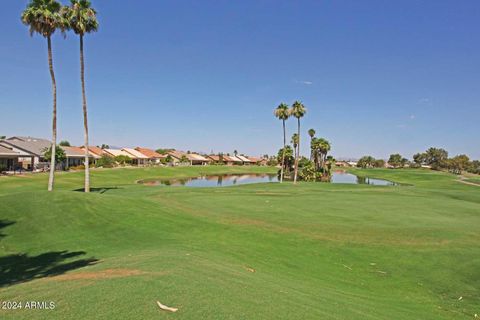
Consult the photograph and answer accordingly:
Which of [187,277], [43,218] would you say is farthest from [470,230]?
[43,218]

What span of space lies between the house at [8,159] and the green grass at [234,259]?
50769 mm

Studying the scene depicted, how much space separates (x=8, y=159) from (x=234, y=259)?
72944 millimetres

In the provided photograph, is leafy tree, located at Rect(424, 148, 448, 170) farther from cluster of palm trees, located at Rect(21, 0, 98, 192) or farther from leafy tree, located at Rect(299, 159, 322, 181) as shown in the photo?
cluster of palm trees, located at Rect(21, 0, 98, 192)

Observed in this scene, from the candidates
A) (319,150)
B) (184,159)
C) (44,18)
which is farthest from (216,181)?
(184,159)

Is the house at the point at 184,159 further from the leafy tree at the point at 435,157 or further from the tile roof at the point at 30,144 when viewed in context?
the leafy tree at the point at 435,157

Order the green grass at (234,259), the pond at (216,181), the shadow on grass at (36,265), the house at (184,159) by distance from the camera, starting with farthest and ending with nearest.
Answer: the house at (184,159), the pond at (216,181), the shadow on grass at (36,265), the green grass at (234,259)

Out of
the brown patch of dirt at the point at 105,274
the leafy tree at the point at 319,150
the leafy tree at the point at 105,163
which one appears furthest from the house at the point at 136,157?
the brown patch of dirt at the point at 105,274

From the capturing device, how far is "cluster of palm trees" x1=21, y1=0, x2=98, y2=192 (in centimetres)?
3028

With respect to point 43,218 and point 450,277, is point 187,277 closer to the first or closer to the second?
point 450,277

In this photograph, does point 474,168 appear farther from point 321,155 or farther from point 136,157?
point 136,157

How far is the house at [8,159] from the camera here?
63.4 m

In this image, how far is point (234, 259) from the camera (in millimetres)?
14469

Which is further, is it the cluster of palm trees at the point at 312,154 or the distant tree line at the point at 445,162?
the distant tree line at the point at 445,162

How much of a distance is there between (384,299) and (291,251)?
5.67 meters
